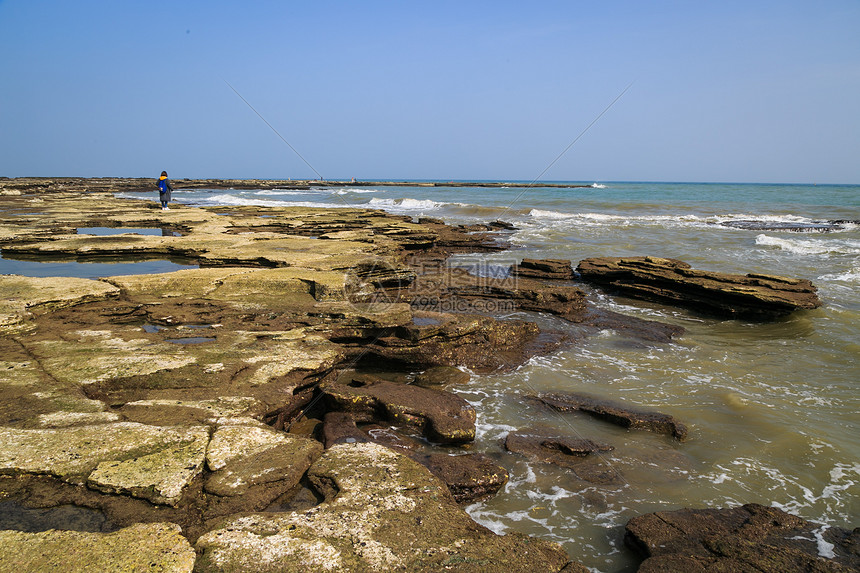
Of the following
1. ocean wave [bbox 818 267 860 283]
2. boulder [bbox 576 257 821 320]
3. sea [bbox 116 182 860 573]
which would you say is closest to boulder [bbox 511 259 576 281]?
boulder [bbox 576 257 821 320]

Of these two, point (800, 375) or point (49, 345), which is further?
point (800, 375)

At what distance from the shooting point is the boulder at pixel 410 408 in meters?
3.97

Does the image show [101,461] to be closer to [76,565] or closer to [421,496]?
[76,565]

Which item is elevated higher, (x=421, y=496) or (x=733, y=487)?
(x=421, y=496)

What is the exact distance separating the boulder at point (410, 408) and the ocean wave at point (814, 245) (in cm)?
1510

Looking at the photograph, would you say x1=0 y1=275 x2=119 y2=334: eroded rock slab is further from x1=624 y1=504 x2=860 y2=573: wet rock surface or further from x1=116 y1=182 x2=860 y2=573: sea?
x1=624 y1=504 x2=860 y2=573: wet rock surface

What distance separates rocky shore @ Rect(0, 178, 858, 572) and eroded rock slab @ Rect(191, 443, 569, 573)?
0.01m

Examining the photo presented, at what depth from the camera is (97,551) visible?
2.05 m

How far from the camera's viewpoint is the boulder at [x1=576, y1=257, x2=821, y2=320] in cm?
782

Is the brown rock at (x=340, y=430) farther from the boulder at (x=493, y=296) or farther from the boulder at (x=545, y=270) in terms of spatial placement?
the boulder at (x=545, y=270)

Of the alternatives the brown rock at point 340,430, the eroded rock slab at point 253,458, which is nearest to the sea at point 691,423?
the brown rock at point 340,430

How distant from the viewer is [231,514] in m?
2.44

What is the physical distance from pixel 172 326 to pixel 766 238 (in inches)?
746

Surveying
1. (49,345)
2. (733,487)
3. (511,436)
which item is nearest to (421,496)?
(511,436)
